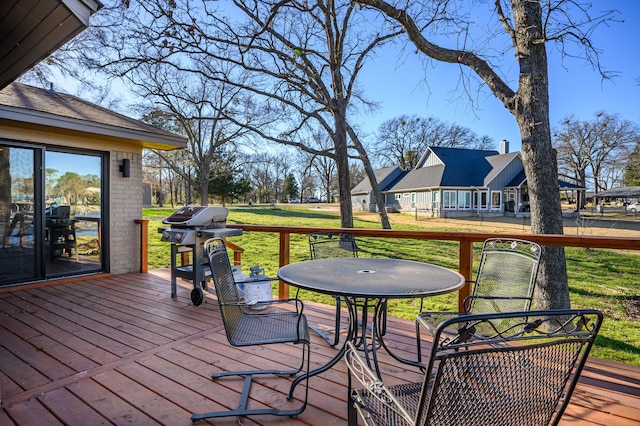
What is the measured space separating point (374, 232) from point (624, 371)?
2.16 metres

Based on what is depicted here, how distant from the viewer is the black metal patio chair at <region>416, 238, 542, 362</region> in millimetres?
2299

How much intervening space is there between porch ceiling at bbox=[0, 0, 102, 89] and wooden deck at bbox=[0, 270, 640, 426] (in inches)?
87.2

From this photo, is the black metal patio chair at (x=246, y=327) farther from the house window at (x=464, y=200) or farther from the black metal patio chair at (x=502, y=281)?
the house window at (x=464, y=200)

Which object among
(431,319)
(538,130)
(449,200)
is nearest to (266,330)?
(431,319)

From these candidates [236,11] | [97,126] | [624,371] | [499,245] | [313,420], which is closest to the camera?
[313,420]

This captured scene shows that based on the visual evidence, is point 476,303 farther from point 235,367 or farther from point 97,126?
point 97,126

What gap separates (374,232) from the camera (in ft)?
11.7

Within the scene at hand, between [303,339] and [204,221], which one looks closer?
[303,339]

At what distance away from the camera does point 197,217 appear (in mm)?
4145

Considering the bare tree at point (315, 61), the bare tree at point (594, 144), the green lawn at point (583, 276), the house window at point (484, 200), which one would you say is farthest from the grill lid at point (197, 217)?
the bare tree at point (594, 144)

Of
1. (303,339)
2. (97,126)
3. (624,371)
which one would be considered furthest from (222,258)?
(97,126)

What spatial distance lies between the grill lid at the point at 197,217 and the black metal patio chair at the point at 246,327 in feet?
6.29

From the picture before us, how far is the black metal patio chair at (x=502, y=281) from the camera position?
230 centimetres

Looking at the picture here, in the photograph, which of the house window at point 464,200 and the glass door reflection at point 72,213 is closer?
the glass door reflection at point 72,213
